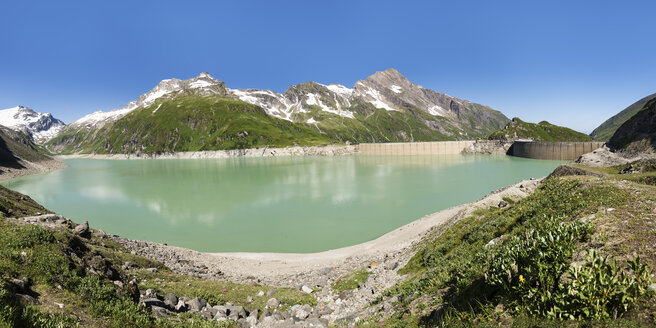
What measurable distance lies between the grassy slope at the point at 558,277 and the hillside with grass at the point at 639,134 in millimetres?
108128

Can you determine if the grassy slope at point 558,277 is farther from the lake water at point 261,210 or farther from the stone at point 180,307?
the lake water at point 261,210

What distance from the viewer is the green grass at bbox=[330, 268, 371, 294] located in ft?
56.2

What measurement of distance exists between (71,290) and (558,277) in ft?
46.8

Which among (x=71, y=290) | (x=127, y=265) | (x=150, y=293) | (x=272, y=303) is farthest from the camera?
(x=127, y=265)

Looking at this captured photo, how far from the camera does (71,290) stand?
31.6ft

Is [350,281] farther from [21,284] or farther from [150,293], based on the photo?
[21,284]

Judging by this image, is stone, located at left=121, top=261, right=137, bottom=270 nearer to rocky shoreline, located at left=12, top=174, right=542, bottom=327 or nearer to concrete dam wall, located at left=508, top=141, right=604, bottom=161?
rocky shoreline, located at left=12, top=174, right=542, bottom=327

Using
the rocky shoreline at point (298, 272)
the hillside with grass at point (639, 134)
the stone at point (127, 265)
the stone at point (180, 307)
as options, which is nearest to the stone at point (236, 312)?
the rocky shoreline at point (298, 272)

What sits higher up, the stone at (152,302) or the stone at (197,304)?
the stone at (152,302)

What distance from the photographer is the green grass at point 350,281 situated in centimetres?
1714

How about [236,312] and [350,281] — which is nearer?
[236,312]

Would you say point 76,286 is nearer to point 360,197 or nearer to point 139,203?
point 360,197

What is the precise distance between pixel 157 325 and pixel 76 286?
330 centimetres

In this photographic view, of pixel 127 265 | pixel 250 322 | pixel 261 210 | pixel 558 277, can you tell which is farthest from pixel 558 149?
pixel 127 265
